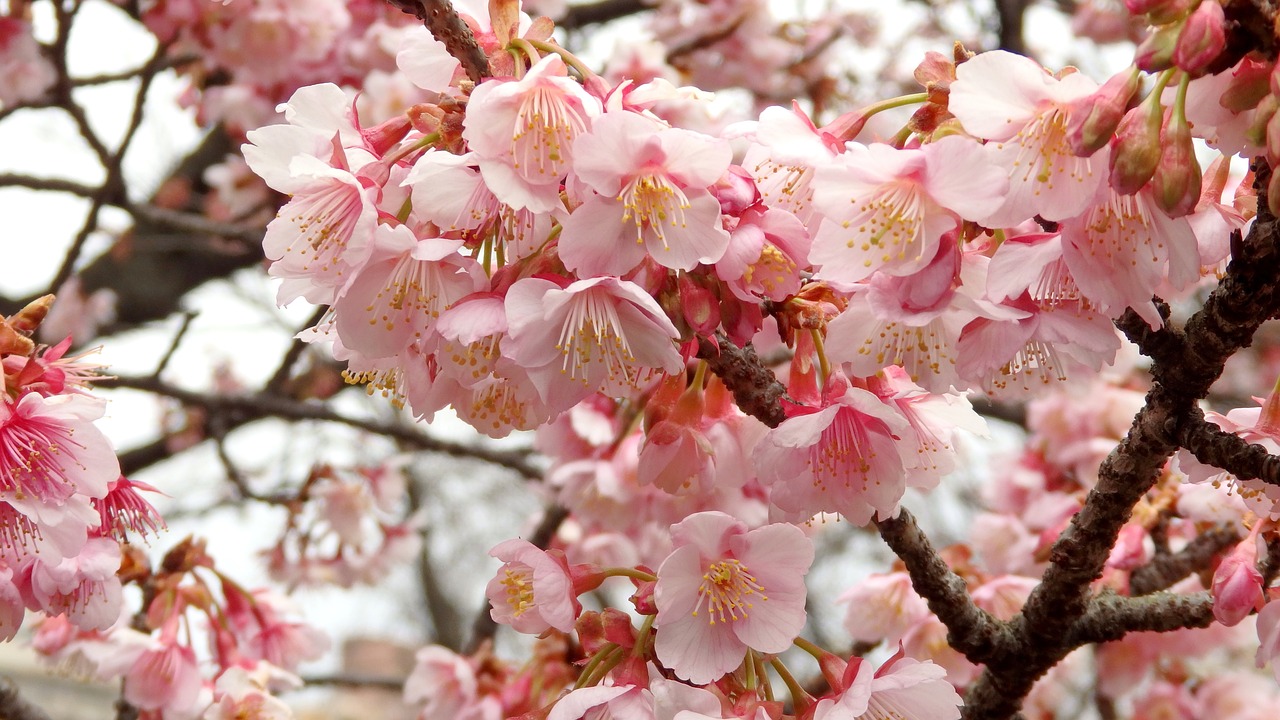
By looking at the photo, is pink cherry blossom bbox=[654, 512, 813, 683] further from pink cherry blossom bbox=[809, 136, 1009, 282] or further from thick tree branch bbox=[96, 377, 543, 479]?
thick tree branch bbox=[96, 377, 543, 479]

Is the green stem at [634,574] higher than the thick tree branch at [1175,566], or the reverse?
the green stem at [634,574]

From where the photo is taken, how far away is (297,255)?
3.90ft

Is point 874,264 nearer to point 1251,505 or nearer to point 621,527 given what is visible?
point 1251,505

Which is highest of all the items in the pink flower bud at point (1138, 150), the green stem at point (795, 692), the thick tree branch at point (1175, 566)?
the pink flower bud at point (1138, 150)

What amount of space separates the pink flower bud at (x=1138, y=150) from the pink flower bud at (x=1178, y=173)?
0.05ft

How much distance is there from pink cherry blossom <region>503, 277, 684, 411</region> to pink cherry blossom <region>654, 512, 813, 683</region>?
0.21 m

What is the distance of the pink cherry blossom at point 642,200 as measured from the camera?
1.04 metres

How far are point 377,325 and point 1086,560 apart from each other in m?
1.05

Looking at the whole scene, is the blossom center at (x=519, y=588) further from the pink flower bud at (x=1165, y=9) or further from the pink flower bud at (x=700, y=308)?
the pink flower bud at (x=1165, y=9)

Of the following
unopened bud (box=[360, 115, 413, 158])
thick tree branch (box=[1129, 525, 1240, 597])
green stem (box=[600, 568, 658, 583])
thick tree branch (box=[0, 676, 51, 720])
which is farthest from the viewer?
thick tree branch (box=[1129, 525, 1240, 597])

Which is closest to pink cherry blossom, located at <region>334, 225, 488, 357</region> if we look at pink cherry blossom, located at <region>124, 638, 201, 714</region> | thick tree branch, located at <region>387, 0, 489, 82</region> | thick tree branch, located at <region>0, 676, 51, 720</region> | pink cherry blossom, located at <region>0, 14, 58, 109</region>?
thick tree branch, located at <region>387, 0, 489, 82</region>

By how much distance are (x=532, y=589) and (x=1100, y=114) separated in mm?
837

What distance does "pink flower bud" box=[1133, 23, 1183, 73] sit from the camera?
92 cm

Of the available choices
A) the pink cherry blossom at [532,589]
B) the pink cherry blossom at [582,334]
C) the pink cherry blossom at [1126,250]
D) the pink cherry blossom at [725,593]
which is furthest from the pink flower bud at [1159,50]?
the pink cherry blossom at [532,589]
